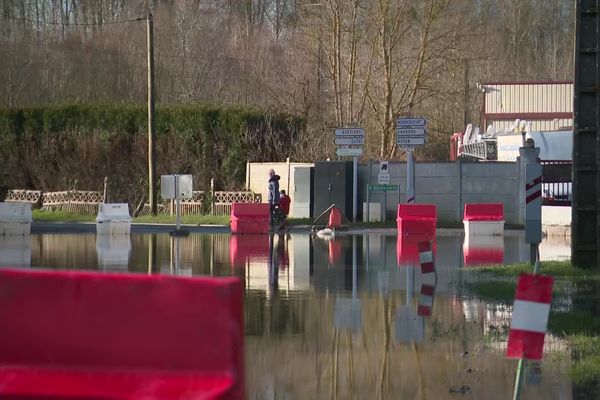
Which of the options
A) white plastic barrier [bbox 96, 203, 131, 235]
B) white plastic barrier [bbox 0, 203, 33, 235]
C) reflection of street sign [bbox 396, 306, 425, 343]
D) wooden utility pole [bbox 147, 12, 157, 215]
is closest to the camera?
reflection of street sign [bbox 396, 306, 425, 343]

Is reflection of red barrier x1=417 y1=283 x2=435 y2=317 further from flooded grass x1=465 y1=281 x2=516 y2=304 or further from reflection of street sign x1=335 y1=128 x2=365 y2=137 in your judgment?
reflection of street sign x1=335 y1=128 x2=365 y2=137

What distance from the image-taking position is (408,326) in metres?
14.6

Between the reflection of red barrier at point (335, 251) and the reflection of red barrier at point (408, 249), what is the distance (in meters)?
1.24

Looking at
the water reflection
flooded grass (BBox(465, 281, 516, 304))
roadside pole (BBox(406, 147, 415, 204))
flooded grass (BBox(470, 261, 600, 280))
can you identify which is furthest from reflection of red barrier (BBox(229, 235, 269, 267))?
flooded grass (BBox(465, 281, 516, 304))

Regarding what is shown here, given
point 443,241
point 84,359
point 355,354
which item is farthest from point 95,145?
point 84,359

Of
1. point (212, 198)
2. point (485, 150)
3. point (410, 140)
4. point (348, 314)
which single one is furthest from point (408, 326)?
point (485, 150)

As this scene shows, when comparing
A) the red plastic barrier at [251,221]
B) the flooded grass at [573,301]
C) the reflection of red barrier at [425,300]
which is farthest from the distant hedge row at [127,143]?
the reflection of red barrier at [425,300]

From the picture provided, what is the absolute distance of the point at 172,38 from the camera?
209 ft

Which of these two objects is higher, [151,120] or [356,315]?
[151,120]

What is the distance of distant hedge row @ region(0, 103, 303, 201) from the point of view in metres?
48.6

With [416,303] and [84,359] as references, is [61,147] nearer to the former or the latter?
[416,303]

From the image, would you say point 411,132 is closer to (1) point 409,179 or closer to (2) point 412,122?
(2) point 412,122

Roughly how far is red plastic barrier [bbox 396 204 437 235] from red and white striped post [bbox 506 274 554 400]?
2436 centimetres

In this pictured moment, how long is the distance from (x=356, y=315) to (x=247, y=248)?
43.1 feet
